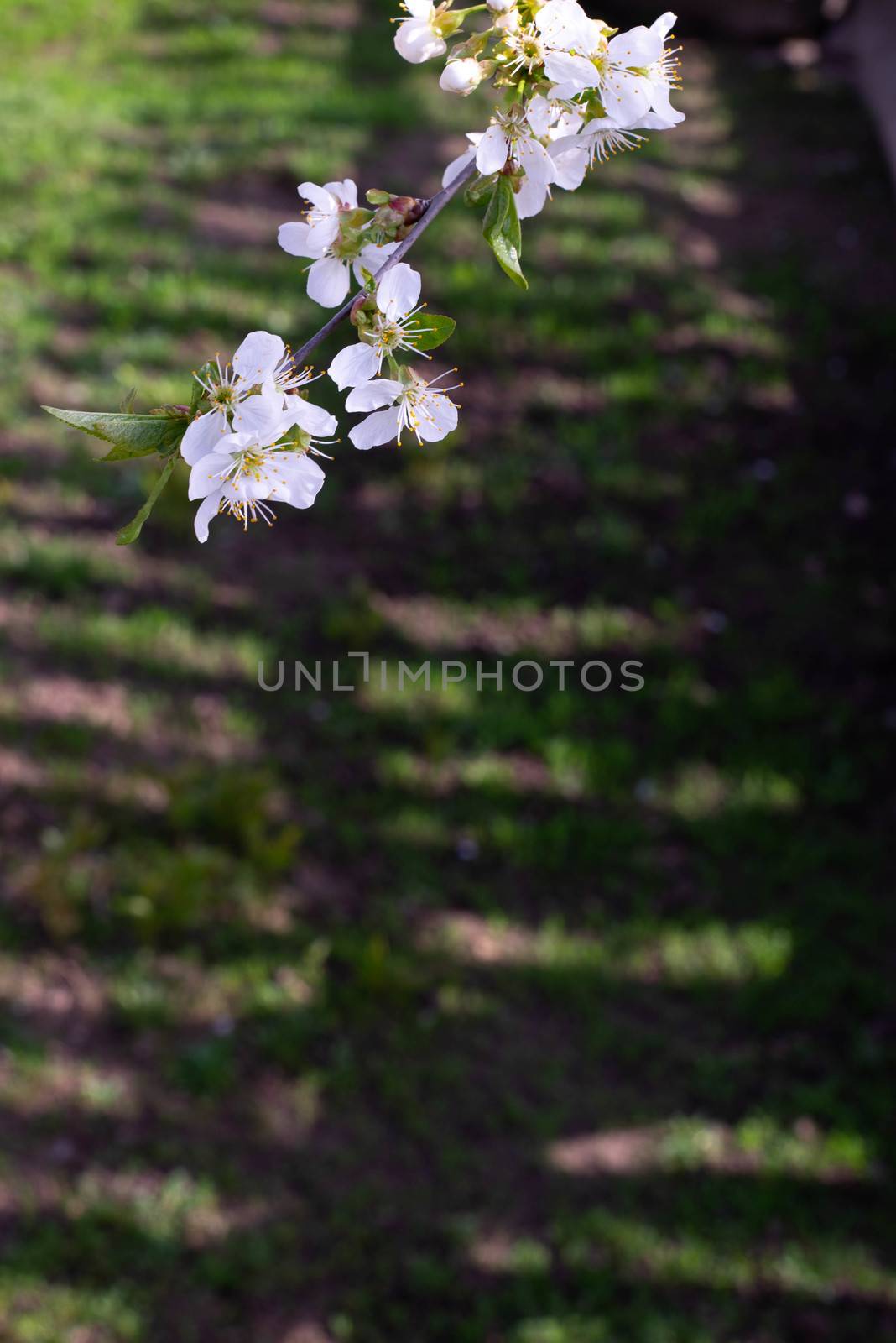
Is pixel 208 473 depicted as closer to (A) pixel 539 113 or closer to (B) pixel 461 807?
(A) pixel 539 113

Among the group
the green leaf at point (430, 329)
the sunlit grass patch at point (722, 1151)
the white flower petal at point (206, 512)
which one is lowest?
the sunlit grass patch at point (722, 1151)

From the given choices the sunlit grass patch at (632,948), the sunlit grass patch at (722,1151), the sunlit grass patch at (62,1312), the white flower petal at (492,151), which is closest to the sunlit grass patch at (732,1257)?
the sunlit grass patch at (722,1151)

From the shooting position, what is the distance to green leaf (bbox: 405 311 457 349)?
3.25ft

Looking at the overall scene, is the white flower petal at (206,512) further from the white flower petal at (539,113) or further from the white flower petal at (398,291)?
the white flower petal at (539,113)

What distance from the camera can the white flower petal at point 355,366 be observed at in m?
1.01

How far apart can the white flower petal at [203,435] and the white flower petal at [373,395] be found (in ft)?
0.38

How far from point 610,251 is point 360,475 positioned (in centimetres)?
152

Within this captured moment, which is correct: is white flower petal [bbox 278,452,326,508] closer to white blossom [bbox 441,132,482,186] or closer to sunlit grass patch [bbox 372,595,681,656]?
white blossom [bbox 441,132,482,186]

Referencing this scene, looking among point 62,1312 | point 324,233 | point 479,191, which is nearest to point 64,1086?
point 62,1312

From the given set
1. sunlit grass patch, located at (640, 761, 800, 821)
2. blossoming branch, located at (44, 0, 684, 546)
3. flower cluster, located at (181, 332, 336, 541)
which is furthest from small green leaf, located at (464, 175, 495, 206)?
sunlit grass patch, located at (640, 761, 800, 821)

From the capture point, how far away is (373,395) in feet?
3.42

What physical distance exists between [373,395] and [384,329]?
2.2 inches

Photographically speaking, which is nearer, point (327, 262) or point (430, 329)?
point (430, 329)

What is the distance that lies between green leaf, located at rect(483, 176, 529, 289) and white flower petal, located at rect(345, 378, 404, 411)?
137mm
